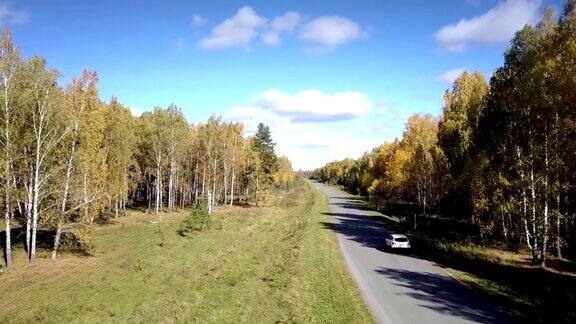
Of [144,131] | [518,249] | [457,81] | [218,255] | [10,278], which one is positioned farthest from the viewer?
[144,131]

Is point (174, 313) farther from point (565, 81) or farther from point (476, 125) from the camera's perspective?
point (476, 125)

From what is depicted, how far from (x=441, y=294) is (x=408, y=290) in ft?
5.32

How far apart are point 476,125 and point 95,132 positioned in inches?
1214

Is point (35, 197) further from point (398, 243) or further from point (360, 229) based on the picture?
point (360, 229)

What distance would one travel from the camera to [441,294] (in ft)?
72.6

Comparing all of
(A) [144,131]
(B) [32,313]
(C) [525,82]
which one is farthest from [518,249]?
(A) [144,131]

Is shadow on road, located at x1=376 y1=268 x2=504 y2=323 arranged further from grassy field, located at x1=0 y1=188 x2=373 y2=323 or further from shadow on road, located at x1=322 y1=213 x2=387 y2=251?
shadow on road, located at x1=322 y1=213 x2=387 y2=251

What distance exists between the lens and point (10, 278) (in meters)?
24.9

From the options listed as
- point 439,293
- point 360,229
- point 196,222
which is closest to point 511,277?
point 439,293

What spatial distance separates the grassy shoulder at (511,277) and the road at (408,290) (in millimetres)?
1055

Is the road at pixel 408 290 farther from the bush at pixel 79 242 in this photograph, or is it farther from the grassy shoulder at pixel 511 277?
the bush at pixel 79 242

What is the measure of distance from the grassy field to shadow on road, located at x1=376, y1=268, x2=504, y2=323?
9.88 feet

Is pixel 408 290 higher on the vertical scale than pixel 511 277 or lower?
lower

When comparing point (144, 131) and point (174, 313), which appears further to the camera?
point (144, 131)
